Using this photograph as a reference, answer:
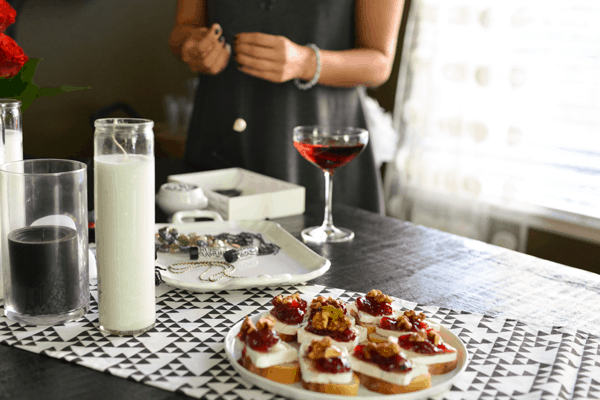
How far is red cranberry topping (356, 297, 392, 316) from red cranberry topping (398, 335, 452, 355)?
7 cm

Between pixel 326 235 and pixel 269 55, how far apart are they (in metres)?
0.71

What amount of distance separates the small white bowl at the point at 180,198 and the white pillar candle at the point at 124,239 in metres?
0.56

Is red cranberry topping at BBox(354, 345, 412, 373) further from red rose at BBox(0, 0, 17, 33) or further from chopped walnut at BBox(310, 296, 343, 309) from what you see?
red rose at BBox(0, 0, 17, 33)

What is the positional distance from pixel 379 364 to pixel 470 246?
61 cm

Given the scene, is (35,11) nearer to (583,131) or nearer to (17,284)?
(17,284)

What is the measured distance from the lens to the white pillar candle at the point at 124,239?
2.10ft

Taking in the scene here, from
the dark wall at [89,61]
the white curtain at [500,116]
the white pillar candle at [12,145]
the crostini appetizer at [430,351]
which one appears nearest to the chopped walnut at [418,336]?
the crostini appetizer at [430,351]

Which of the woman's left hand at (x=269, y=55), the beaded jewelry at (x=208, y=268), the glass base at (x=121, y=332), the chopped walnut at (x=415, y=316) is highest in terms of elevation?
the woman's left hand at (x=269, y=55)

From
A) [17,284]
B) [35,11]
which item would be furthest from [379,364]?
[35,11]

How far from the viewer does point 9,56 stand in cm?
72

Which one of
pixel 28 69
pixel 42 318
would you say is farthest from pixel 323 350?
pixel 28 69

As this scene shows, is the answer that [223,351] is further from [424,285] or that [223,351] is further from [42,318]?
[424,285]

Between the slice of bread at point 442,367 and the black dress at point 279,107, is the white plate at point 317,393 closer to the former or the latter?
the slice of bread at point 442,367

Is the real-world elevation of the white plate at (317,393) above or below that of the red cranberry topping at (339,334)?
below
